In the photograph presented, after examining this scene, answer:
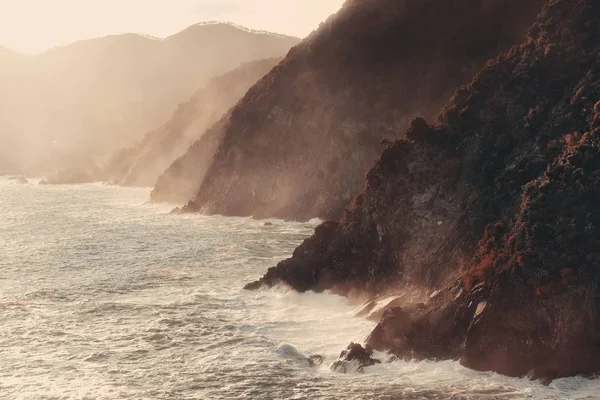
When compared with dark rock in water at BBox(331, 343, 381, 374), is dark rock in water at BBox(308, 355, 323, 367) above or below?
below

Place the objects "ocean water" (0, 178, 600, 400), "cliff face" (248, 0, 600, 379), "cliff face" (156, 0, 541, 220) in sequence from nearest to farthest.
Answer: "ocean water" (0, 178, 600, 400), "cliff face" (248, 0, 600, 379), "cliff face" (156, 0, 541, 220)

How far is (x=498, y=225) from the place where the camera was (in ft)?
162

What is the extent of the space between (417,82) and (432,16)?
42.0 ft

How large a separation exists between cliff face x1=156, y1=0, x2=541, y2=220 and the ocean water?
25.0 m

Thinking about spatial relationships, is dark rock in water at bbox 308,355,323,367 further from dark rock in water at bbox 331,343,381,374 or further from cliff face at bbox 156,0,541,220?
cliff face at bbox 156,0,541,220

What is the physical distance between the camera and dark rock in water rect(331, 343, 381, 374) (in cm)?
4291

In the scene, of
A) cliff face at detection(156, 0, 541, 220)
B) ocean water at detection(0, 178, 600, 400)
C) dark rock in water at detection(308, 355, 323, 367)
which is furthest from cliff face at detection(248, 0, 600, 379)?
cliff face at detection(156, 0, 541, 220)

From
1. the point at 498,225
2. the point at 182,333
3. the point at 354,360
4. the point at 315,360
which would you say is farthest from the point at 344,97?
the point at 354,360

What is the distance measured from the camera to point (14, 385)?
4147 centimetres

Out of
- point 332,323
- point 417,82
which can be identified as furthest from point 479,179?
point 417,82

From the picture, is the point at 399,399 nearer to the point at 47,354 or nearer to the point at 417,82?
the point at 47,354

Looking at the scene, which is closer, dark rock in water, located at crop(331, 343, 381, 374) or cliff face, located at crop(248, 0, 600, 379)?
cliff face, located at crop(248, 0, 600, 379)

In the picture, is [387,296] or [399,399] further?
[387,296]

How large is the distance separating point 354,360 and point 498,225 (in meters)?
15.0
